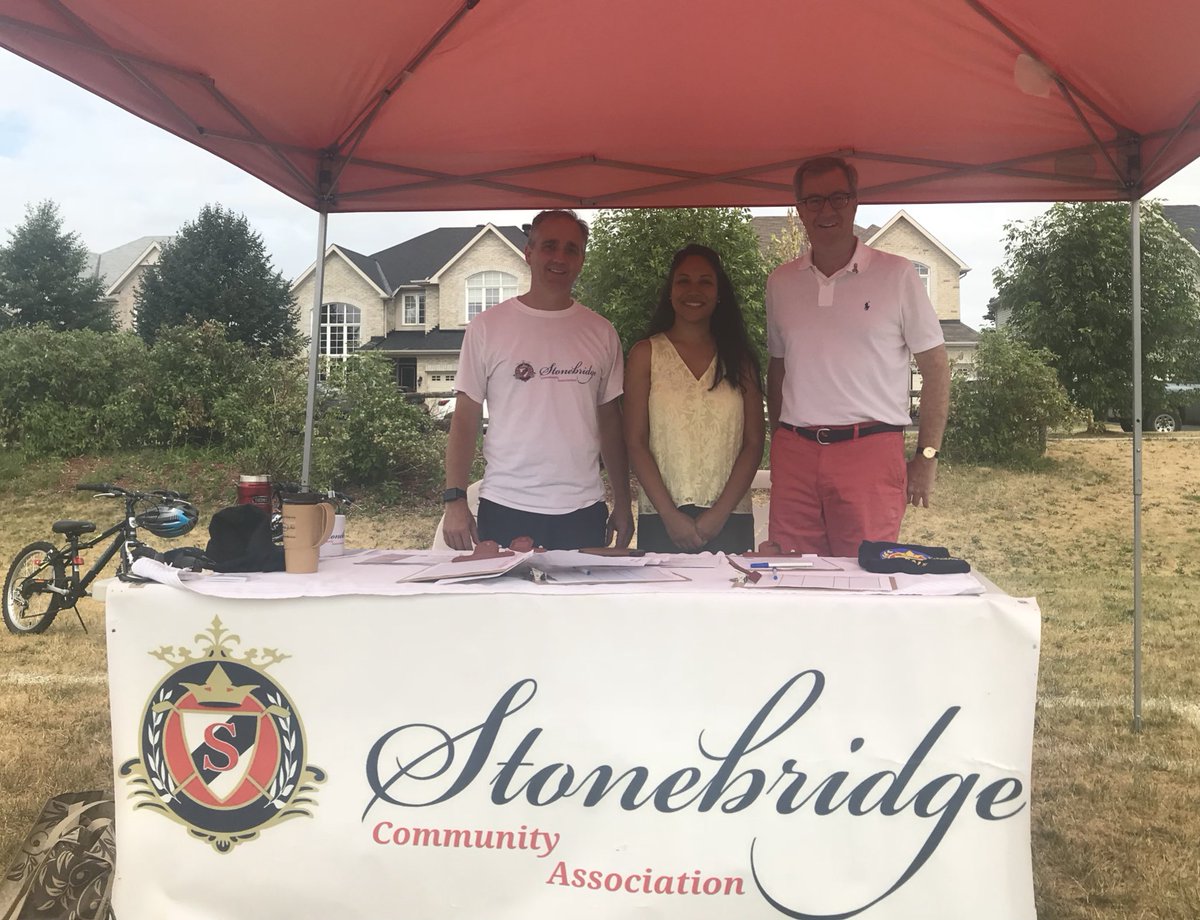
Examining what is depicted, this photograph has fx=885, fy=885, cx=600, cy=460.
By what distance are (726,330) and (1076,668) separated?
313cm

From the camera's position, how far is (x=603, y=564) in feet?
5.09

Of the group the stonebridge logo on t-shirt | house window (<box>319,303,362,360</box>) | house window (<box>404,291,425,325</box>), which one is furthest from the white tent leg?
house window (<box>404,291,425,325</box>)

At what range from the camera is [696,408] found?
224 cm

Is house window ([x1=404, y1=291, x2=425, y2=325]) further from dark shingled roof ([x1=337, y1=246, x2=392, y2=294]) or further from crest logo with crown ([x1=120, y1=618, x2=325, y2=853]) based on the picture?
crest logo with crown ([x1=120, y1=618, x2=325, y2=853])

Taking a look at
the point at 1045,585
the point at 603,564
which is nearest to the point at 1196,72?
the point at 603,564

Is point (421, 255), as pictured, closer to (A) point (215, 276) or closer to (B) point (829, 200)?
(A) point (215, 276)

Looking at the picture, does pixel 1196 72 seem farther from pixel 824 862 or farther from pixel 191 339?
pixel 191 339

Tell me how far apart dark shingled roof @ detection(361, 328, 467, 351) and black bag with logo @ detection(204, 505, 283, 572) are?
4.93m

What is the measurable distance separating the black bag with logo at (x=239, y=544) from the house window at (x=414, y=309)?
7.13 m

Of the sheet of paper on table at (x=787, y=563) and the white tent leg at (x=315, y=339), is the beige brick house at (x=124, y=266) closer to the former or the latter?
the white tent leg at (x=315, y=339)

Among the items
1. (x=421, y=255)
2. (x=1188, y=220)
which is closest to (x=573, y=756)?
(x=1188, y=220)

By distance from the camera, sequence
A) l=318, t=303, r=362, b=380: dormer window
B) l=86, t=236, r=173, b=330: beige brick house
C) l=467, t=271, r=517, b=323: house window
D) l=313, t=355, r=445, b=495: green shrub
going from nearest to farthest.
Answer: l=313, t=355, r=445, b=495: green shrub → l=467, t=271, r=517, b=323: house window → l=318, t=303, r=362, b=380: dormer window → l=86, t=236, r=173, b=330: beige brick house

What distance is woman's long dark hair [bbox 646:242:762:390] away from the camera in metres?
2.25

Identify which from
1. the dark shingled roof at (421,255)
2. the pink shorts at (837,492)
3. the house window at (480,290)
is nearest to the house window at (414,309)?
the dark shingled roof at (421,255)
